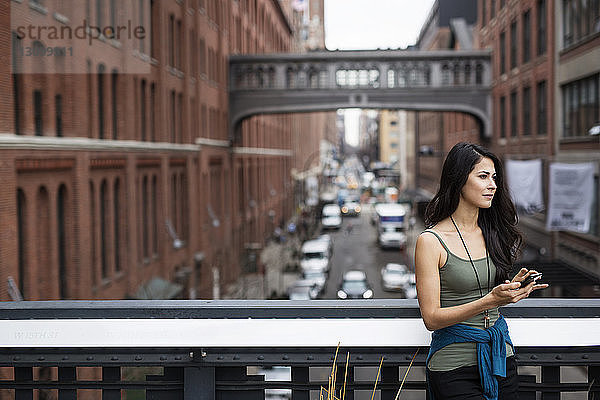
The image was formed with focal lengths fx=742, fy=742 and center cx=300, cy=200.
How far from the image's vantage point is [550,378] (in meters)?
3.71

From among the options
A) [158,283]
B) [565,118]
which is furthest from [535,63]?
[158,283]

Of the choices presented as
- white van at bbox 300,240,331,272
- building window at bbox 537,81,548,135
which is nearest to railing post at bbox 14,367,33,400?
building window at bbox 537,81,548,135

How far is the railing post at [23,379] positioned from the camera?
3828 mm

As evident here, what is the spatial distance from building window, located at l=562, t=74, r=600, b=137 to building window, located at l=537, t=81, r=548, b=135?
185 cm

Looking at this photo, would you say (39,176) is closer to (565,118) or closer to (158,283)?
(158,283)

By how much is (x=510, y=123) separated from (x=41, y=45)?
78.5 feet

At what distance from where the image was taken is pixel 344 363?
12.0 feet

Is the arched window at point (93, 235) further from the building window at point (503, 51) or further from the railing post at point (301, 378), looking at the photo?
the building window at point (503, 51)

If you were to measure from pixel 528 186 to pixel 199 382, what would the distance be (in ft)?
84.0

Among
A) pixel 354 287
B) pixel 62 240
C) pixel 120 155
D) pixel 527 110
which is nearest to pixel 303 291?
pixel 354 287

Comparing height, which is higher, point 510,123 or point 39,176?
point 510,123

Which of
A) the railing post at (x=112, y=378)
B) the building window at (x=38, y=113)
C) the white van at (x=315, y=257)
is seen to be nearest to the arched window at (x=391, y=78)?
the white van at (x=315, y=257)

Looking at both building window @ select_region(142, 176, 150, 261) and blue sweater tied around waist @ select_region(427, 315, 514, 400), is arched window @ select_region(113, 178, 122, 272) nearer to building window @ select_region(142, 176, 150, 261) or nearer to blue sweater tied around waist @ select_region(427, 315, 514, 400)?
building window @ select_region(142, 176, 150, 261)

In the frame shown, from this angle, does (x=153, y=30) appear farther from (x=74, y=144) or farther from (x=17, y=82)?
(x=17, y=82)
